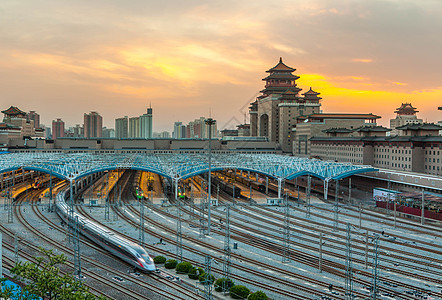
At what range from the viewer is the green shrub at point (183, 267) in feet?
111

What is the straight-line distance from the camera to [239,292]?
2886 centimetres

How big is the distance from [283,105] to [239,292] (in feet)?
456

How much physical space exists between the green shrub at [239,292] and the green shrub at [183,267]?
5.61 m

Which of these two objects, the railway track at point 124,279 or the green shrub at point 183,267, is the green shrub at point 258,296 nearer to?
the railway track at point 124,279

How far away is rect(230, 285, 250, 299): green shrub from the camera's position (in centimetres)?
2878

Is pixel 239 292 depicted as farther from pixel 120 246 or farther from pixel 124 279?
pixel 120 246

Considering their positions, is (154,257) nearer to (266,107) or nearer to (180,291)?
(180,291)

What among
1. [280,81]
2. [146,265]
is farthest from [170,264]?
[280,81]

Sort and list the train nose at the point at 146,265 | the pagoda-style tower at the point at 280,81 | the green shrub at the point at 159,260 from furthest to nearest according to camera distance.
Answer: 1. the pagoda-style tower at the point at 280,81
2. the green shrub at the point at 159,260
3. the train nose at the point at 146,265

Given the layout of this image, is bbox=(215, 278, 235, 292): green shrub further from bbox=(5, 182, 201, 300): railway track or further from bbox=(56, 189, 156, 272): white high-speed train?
bbox=(56, 189, 156, 272): white high-speed train

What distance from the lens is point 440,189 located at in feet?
201

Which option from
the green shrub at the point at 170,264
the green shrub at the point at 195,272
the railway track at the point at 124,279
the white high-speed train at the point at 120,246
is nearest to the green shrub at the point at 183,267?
the green shrub at the point at 195,272

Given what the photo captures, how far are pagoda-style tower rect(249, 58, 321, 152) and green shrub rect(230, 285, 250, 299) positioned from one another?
133865 mm

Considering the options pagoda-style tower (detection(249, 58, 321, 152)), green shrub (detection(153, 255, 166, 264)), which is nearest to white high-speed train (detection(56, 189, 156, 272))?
green shrub (detection(153, 255, 166, 264))
